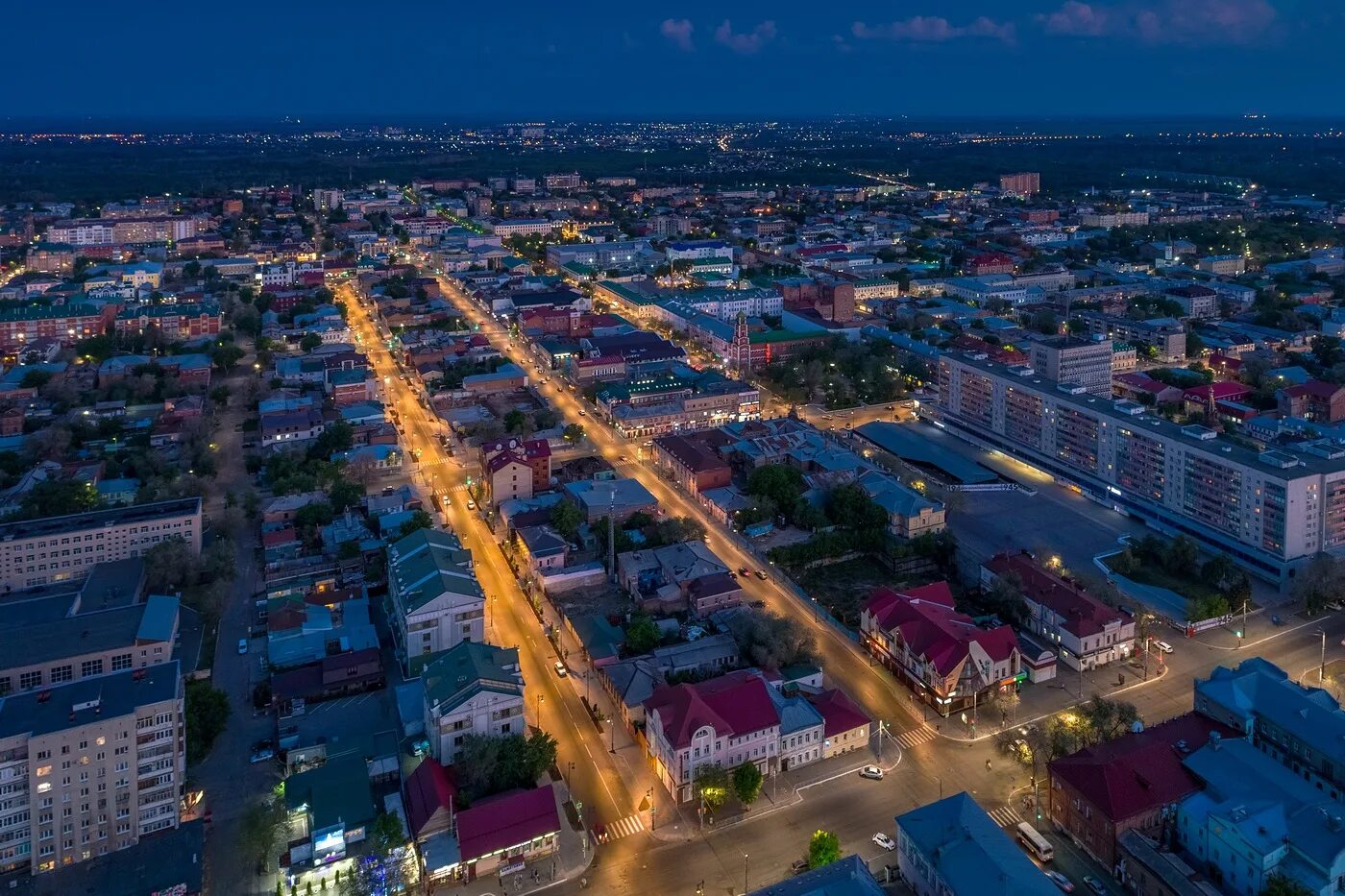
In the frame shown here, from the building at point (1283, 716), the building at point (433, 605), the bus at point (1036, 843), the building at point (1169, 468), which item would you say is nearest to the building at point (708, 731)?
the bus at point (1036, 843)

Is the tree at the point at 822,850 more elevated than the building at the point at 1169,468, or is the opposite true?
the building at the point at 1169,468

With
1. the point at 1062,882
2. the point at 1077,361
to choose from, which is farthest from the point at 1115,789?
the point at 1077,361

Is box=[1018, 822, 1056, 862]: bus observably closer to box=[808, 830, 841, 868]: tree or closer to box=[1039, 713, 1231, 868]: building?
box=[1039, 713, 1231, 868]: building

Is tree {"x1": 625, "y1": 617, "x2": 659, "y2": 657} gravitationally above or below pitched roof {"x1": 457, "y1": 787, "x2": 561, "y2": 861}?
above

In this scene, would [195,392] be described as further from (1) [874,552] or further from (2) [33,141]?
(2) [33,141]

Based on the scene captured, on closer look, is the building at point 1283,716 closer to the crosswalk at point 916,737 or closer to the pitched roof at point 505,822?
the crosswalk at point 916,737

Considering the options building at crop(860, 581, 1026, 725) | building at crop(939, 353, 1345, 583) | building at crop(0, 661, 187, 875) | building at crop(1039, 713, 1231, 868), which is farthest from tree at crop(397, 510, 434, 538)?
building at crop(939, 353, 1345, 583)
